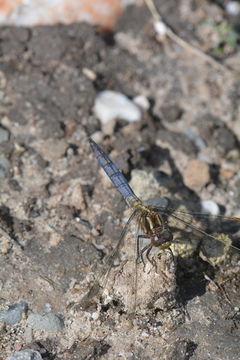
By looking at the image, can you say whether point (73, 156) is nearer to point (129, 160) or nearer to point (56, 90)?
Answer: point (129, 160)

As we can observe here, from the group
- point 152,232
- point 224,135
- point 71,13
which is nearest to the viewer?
point 152,232

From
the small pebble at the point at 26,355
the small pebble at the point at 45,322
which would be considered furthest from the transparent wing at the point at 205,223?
the small pebble at the point at 26,355

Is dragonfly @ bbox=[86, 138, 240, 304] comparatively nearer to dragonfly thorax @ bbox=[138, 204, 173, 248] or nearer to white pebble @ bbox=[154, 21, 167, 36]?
dragonfly thorax @ bbox=[138, 204, 173, 248]

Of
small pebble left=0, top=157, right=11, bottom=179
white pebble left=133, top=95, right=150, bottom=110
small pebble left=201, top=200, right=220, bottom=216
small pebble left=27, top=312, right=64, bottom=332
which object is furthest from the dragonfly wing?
white pebble left=133, top=95, right=150, bottom=110

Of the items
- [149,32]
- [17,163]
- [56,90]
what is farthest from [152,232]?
[149,32]

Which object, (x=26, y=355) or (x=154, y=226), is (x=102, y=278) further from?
(x=26, y=355)

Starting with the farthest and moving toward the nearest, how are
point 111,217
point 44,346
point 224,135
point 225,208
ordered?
1. point 224,135
2. point 225,208
3. point 111,217
4. point 44,346

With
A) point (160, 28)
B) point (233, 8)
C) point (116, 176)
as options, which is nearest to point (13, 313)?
point (116, 176)
